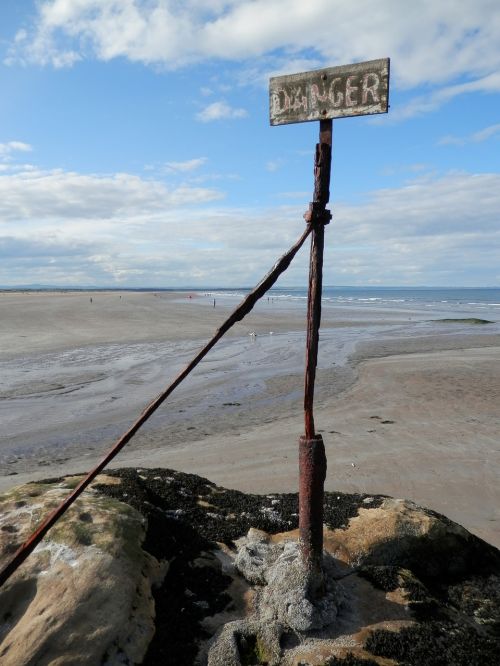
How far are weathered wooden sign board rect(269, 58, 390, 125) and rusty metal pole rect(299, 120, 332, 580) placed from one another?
0.12 metres

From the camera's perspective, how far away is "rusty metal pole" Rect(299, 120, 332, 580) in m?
3.18

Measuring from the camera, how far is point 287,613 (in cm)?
299

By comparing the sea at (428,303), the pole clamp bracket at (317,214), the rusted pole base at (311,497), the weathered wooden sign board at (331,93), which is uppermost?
the weathered wooden sign board at (331,93)

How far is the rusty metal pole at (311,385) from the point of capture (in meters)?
3.18

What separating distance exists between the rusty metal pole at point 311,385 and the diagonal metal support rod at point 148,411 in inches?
5.6

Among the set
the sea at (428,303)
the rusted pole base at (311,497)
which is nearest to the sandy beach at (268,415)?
the rusted pole base at (311,497)

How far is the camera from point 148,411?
2834 millimetres

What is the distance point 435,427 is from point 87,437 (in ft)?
22.8

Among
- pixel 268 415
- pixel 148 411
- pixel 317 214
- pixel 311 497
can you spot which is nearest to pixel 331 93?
pixel 317 214

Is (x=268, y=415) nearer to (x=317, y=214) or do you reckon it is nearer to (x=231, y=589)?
(x=231, y=589)

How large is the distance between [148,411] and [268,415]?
27.9 feet

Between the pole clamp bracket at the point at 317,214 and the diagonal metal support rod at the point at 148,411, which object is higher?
the pole clamp bracket at the point at 317,214

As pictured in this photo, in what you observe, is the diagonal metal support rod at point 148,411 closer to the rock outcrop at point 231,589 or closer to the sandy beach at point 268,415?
the rock outcrop at point 231,589

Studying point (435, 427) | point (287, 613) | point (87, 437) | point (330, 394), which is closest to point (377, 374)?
point (330, 394)
